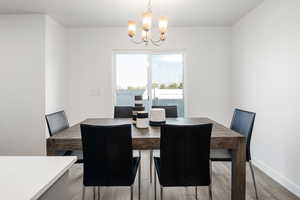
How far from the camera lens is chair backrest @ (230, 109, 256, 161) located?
2.03 meters

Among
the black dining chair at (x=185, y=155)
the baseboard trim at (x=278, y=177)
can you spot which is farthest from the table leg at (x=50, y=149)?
the baseboard trim at (x=278, y=177)

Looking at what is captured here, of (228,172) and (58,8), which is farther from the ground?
(58,8)

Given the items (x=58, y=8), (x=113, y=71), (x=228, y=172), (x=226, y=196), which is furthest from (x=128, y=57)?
(x=226, y=196)

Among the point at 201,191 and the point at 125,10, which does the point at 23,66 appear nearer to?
the point at 125,10

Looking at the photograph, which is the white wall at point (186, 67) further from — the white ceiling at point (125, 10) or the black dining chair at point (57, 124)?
the black dining chair at point (57, 124)

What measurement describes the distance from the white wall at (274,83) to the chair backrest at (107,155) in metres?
1.87

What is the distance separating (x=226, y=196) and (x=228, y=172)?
0.72 m

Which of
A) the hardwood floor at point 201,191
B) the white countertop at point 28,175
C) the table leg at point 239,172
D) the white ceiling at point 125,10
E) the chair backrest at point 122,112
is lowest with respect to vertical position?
the hardwood floor at point 201,191

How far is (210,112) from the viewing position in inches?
156

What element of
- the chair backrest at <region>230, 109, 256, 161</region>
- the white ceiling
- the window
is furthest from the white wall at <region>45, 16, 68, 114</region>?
the chair backrest at <region>230, 109, 256, 161</region>

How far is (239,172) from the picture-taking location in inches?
71.2

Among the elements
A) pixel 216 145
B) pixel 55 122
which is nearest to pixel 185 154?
pixel 216 145

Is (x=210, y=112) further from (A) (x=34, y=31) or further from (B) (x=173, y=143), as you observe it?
Answer: (A) (x=34, y=31)

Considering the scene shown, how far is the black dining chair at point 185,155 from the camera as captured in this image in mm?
1543
